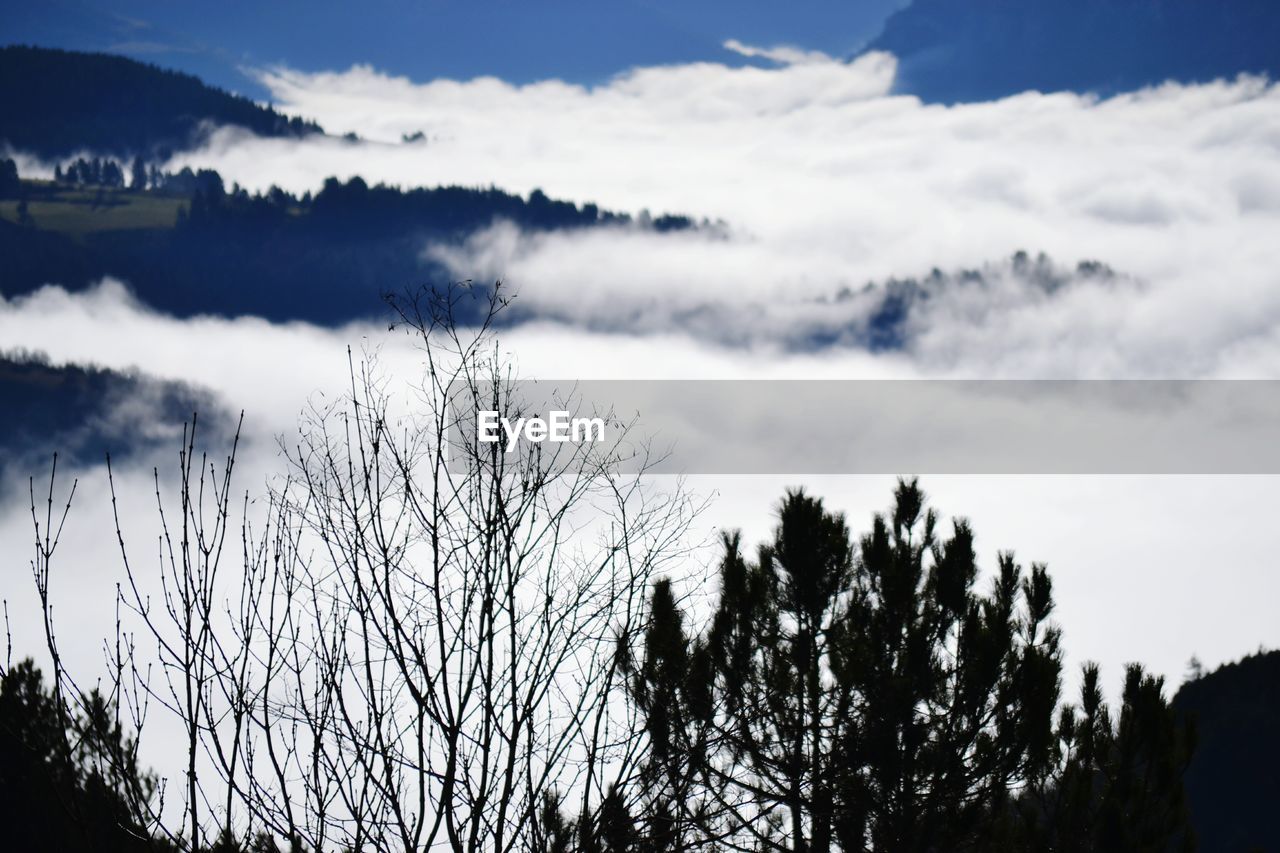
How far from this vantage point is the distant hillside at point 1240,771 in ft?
157

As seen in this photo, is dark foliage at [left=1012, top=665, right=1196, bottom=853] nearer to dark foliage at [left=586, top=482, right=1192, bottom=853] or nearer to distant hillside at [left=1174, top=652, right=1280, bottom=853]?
dark foliage at [left=586, top=482, right=1192, bottom=853]

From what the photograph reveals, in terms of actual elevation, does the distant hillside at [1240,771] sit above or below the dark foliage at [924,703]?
below

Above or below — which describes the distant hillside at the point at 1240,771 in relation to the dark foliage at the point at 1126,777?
below

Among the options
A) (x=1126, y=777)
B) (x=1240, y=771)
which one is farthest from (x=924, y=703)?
(x=1240, y=771)

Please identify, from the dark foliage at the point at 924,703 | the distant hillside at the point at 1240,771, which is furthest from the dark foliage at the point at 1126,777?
the distant hillside at the point at 1240,771

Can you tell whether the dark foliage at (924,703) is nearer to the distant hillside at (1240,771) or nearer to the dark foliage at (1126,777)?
the dark foliage at (1126,777)

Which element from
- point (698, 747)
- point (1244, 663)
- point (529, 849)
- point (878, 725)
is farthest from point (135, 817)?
point (1244, 663)

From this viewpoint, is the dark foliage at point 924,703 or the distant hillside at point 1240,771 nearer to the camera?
the dark foliage at point 924,703

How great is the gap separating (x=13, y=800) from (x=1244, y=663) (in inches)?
2081

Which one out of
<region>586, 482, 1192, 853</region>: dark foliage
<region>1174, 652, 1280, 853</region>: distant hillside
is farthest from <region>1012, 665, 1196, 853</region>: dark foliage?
<region>1174, 652, 1280, 853</region>: distant hillside

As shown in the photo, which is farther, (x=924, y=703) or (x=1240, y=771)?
(x=1240, y=771)

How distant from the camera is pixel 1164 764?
1135cm

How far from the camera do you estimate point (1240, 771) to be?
159 feet

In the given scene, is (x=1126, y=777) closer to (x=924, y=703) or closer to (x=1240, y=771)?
(x=924, y=703)
